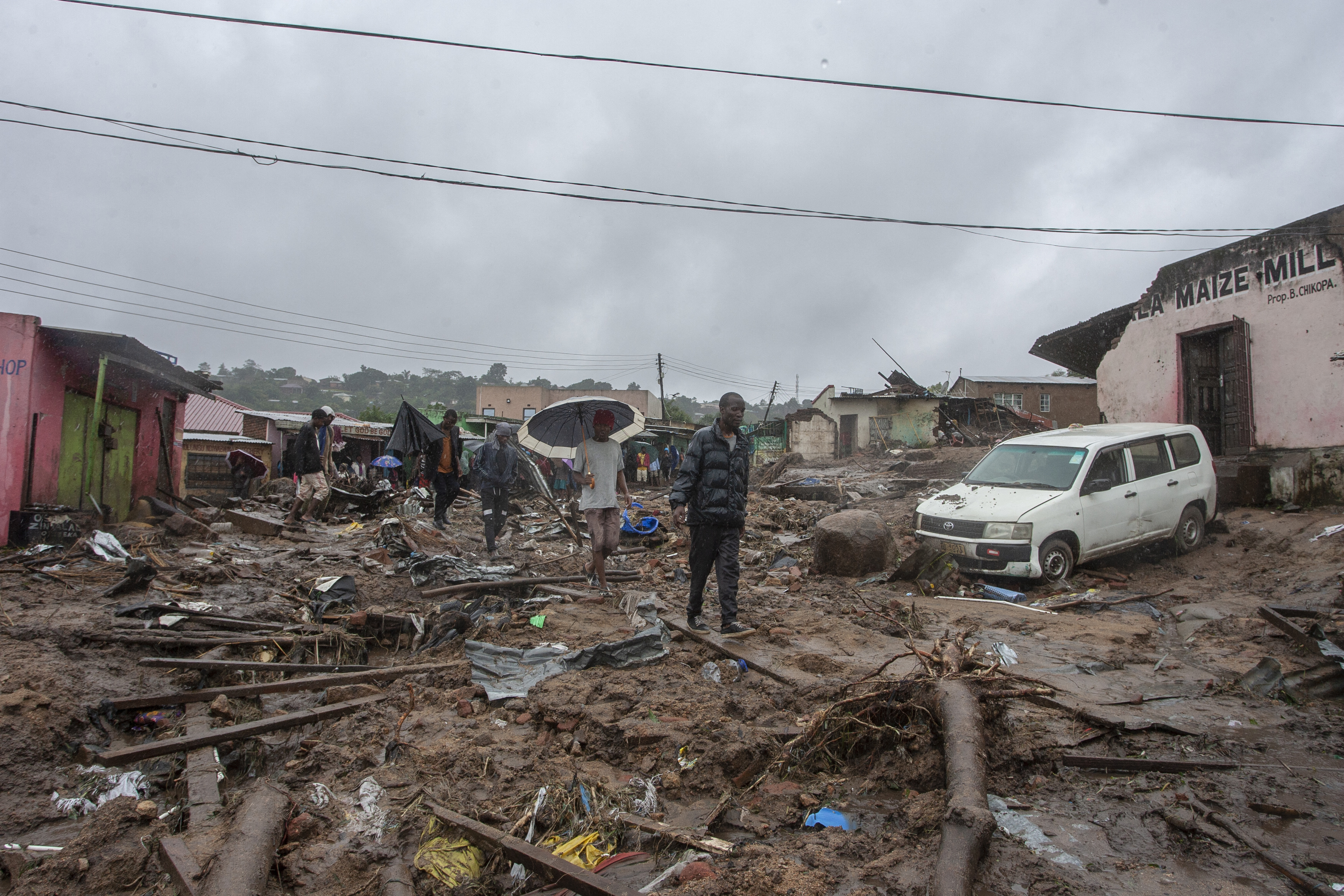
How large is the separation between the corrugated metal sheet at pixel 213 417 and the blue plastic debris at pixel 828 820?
91.8ft

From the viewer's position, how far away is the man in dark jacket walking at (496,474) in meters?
8.61

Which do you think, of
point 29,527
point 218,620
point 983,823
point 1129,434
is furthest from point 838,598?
point 29,527

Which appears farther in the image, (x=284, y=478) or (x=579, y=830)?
(x=284, y=478)

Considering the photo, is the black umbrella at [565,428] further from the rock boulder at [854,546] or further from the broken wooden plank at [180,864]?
the broken wooden plank at [180,864]

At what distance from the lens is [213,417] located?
26391mm

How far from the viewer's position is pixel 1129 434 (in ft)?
26.9

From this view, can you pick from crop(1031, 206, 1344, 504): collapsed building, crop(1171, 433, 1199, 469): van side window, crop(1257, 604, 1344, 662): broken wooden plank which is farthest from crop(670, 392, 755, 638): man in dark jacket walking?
crop(1031, 206, 1344, 504): collapsed building

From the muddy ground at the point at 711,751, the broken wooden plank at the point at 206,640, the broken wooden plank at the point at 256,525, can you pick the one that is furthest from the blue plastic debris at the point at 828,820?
the broken wooden plank at the point at 256,525

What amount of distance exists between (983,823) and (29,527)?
9.89 meters

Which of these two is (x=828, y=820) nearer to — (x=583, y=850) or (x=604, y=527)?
(x=583, y=850)

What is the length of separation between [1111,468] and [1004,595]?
2.30m

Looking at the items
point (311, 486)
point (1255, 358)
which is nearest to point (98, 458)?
point (311, 486)

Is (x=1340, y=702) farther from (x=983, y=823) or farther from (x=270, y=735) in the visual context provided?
(x=270, y=735)

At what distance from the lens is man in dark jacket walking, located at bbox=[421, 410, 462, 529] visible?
9.95 m
